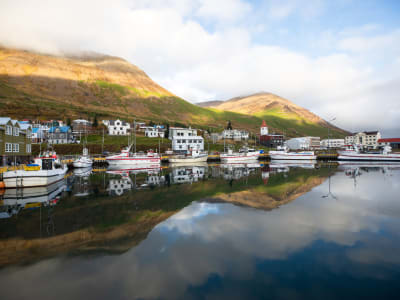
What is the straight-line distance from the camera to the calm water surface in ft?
21.6

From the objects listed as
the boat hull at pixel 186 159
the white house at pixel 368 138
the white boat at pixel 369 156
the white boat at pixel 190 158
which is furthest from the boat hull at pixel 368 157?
the white house at pixel 368 138

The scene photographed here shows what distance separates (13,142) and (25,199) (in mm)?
19647

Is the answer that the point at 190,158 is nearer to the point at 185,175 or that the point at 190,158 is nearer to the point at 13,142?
the point at 185,175

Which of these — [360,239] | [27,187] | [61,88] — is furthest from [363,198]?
[61,88]

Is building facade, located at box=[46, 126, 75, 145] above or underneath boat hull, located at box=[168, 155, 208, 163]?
above

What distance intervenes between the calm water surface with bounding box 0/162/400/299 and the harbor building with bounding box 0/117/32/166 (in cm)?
1815

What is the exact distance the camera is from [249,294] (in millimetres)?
6285

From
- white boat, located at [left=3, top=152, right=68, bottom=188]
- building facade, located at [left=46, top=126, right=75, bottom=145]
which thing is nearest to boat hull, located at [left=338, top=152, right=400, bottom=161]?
white boat, located at [left=3, top=152, right=68, bottom=188]

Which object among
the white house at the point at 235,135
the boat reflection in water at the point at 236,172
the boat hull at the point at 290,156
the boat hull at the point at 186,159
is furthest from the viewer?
the white house at the point at 235,135

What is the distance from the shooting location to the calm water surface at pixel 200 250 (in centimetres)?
658

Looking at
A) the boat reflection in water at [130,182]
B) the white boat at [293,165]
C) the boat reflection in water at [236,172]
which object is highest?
the boat reflection in water at [130,182]

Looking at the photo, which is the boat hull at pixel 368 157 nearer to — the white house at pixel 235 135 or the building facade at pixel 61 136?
the white house at pixel 235 135

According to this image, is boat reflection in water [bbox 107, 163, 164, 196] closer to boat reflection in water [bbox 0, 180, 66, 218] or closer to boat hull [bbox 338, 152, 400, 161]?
boat reflection in water [bbox 0, 180, 66, 218]

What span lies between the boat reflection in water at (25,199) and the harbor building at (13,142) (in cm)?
1139
